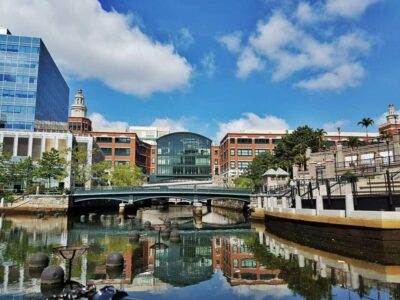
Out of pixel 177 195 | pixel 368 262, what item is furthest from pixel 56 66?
pixel 368 262

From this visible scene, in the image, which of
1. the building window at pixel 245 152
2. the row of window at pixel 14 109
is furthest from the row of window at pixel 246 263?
the building window at pixel 245 152

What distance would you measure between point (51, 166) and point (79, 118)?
203 ft

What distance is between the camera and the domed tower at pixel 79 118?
119 meters

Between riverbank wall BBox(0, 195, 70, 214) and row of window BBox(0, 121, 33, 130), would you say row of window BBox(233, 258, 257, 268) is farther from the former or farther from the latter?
row of window BBox(0, 121, 33, 130)

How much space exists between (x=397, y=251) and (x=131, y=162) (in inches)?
4073

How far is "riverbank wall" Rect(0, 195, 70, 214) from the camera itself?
55875 mm

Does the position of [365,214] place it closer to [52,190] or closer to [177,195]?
[177,195]

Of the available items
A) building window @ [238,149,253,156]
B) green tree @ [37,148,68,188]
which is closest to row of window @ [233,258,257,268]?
green tree @ [37,148,68,188]

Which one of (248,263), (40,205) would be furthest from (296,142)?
(248,263)

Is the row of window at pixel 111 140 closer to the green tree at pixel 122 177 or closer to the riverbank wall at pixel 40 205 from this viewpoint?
the green tree at pixel 122 177

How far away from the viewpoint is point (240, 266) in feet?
61.0

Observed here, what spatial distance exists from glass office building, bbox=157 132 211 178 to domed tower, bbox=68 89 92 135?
27.2 metres

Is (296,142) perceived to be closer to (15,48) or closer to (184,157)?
(184,157)

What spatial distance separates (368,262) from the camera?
17672 mm
